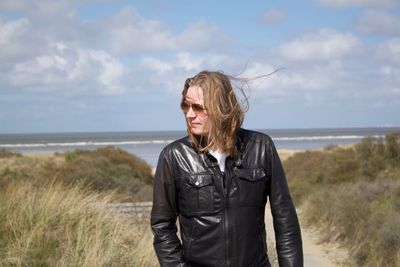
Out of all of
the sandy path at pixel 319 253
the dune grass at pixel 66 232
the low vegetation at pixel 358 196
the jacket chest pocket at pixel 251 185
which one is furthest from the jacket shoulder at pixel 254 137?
the sandy path at pixel 319 253

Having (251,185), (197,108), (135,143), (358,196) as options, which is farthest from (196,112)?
(135,143)

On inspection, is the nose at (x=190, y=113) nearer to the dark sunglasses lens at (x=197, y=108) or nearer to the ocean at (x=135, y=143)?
the dark sunglasses lens at (x=197, y=108)

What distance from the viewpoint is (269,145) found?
9.27 feet

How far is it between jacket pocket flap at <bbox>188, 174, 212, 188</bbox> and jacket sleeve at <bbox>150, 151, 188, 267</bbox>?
0.10 m

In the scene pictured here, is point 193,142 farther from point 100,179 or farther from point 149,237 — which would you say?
point 100,179

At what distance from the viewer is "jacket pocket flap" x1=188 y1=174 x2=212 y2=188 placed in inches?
107

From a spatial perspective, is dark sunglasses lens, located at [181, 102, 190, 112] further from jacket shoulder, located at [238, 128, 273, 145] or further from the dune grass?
the dune grass

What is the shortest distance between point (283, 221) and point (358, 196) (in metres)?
10.3

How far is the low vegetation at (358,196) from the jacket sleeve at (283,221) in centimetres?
612

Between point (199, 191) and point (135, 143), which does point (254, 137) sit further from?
point (135, 143)

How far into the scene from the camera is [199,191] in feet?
8.89

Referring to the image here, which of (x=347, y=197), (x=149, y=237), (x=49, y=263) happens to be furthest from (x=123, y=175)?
(x=49, y=263)

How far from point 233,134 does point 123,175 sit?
1648 cm

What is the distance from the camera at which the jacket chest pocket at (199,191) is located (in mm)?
2705
